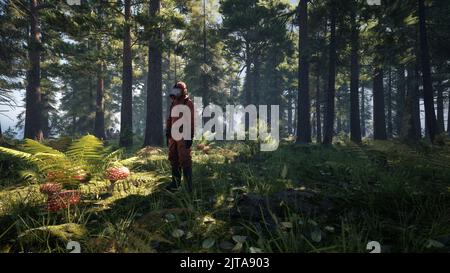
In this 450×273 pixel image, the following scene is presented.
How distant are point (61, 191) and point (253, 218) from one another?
2611 millimetres

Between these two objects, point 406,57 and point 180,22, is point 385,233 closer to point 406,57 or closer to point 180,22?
point 180,22

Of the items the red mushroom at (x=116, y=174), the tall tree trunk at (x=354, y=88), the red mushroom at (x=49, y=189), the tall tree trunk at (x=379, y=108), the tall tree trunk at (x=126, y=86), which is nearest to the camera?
the red mushroom at (x=49, y=189)

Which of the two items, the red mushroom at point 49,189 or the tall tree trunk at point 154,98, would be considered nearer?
the red mushroom at point 49,189

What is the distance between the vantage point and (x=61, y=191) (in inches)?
151

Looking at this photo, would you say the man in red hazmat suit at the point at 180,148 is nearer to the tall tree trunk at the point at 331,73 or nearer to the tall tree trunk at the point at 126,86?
the tall tree trunk at the point at 126,86

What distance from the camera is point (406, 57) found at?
14859 mm

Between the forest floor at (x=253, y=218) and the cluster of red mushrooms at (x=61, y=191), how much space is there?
112 mm

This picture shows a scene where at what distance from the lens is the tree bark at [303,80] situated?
14.8 meters

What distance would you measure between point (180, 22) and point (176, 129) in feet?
27.5

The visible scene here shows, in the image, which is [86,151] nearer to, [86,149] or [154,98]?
[86,149]

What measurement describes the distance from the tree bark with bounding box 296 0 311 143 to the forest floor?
9797mm

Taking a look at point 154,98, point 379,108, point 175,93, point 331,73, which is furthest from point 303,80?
point 175,93

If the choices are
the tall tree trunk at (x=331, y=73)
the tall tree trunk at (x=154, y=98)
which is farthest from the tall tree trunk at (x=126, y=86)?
the tall tree trunk at (x=331, y=73)
